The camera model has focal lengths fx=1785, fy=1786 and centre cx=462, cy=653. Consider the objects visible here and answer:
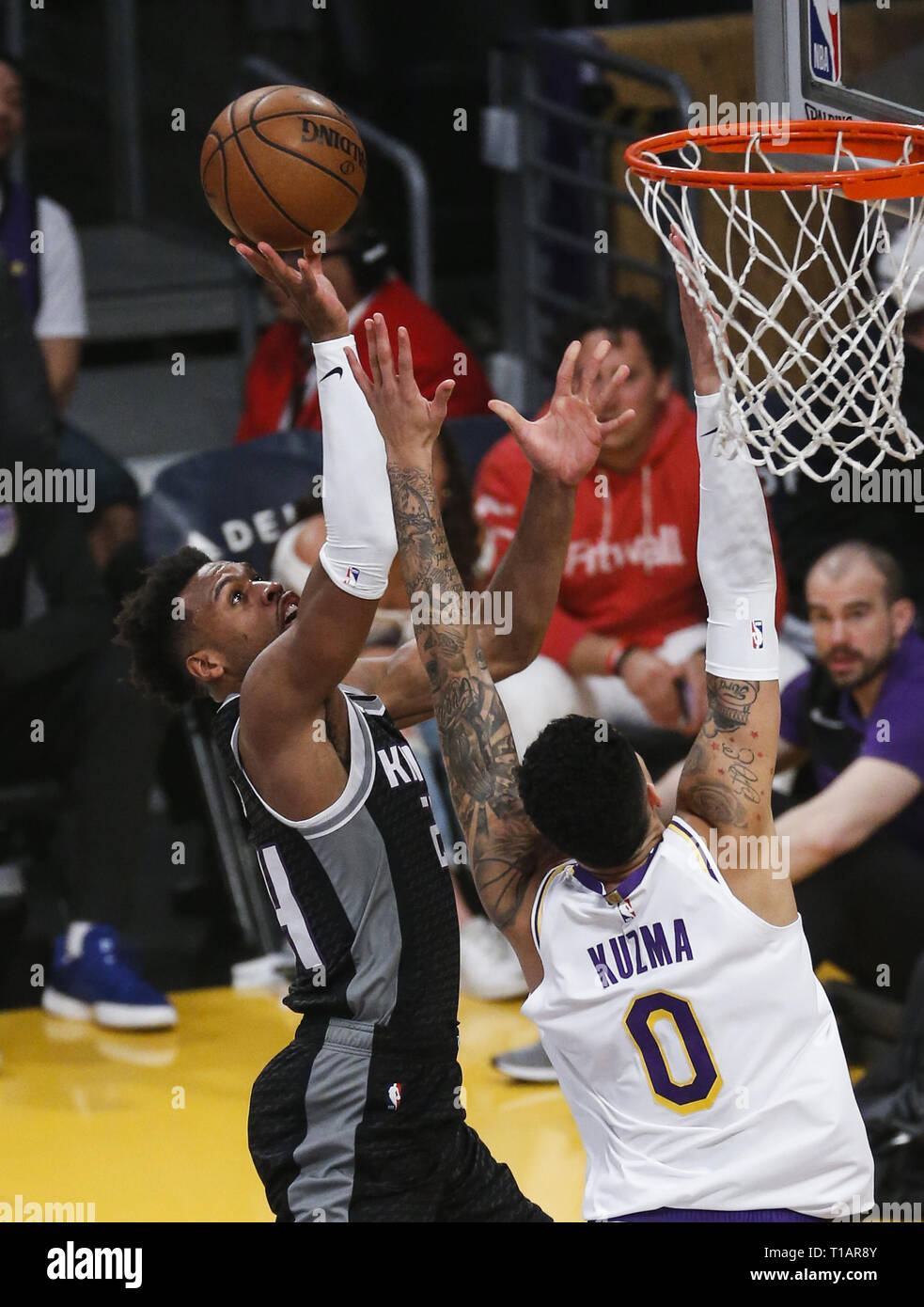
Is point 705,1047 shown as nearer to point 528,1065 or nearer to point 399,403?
point 399,403

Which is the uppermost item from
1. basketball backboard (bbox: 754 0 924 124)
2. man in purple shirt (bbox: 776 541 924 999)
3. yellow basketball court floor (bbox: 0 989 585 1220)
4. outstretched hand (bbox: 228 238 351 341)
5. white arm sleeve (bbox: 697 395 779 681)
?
basketball backboard (bbox: 754 0 924 124)

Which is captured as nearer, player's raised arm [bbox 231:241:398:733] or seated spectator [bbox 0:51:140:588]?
player's raised arm [bbox 231:241:398:733]

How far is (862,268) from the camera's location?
3232mm

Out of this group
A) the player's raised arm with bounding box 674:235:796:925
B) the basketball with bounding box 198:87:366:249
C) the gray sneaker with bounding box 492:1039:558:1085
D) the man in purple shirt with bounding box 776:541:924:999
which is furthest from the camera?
the gray sneaker with bounding box 492:1039:558:1085

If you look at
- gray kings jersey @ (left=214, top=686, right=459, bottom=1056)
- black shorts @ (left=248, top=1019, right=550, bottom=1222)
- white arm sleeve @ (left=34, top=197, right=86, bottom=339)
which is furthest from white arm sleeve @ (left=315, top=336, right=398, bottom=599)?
white arm sleeve @ (left=34, top=197, right=86, bottom=339)

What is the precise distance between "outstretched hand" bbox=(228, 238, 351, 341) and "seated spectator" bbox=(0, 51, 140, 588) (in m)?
3.43

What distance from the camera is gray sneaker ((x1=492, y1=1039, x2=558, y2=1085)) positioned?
201 inches

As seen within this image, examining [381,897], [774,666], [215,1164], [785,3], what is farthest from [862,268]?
[215,1164]

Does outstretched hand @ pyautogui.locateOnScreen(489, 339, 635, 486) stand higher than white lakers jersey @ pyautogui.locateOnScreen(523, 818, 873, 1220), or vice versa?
outstretched hand @ pyautogui.locateOnScreen(489, 339, 635, 486)

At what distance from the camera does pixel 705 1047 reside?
8.29 feet

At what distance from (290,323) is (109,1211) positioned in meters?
3.44

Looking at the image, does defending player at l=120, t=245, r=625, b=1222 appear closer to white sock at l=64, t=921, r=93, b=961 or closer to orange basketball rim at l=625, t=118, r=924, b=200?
orange basketball rim at l=625, t=118, r=924, b=200

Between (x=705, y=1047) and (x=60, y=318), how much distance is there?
4696 mm

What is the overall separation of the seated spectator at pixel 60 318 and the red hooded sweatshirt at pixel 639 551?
1.36m
